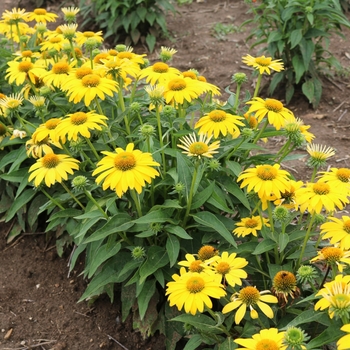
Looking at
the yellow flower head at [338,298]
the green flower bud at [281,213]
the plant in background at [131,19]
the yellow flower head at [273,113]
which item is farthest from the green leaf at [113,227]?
the plant in background at [131,19]

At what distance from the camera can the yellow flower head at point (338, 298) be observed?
164 cm

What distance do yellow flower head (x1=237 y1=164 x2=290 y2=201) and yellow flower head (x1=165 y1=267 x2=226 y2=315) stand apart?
417mm

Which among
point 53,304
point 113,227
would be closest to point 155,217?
point 113,227

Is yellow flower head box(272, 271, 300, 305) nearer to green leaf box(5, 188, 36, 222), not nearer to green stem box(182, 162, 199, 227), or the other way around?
green stem box(182, 162, 199, 227)

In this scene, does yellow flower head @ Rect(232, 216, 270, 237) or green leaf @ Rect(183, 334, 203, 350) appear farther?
yellow flower head @ Rect(232, 216, 270, 237)

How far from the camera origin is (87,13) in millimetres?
6684

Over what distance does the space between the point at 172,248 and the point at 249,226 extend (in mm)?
374

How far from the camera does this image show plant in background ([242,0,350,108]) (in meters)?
4.58

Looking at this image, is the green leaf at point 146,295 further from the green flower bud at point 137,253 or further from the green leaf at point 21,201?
the green leaf at point 21,201

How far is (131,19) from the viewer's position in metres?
6.22

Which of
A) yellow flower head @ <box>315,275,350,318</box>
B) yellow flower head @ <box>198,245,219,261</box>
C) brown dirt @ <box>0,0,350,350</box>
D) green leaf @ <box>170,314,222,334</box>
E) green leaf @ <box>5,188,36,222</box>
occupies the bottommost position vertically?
brown dirt @ <box>0,0,350,350</box>

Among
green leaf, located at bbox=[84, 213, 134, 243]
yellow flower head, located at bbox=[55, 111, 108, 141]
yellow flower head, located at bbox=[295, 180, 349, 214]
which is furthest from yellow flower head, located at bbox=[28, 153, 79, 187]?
yellow flower head, located at bbox=[295, 180, 349, 214]

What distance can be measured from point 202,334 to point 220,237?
493 millimetres

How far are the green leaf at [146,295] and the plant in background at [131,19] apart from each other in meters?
4.27
